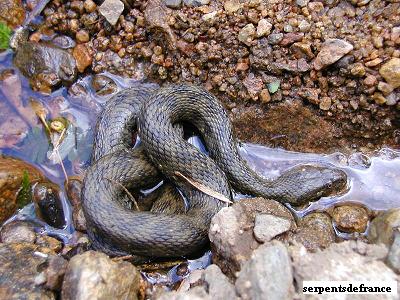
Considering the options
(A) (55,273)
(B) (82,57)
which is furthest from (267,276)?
(B) (82,57)

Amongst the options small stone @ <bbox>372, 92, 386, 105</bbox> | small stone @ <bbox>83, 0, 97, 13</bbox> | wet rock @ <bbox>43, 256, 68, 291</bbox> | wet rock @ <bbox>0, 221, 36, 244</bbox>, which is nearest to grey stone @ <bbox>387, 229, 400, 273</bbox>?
small stone @ <bbox>372, 92, 386, 105</bbox>

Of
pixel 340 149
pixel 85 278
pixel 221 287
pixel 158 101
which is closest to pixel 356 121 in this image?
pixel 340 149

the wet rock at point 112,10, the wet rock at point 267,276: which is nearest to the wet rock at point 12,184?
the wet rock at point 112,10

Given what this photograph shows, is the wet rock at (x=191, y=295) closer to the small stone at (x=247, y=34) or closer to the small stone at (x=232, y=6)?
the small stone at (x=247, y=34)

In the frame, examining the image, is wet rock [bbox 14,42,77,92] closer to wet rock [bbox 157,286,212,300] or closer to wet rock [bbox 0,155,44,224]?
wet rock [bbox 0,155,44,224]

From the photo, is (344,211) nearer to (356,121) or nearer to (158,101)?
(356,121)
